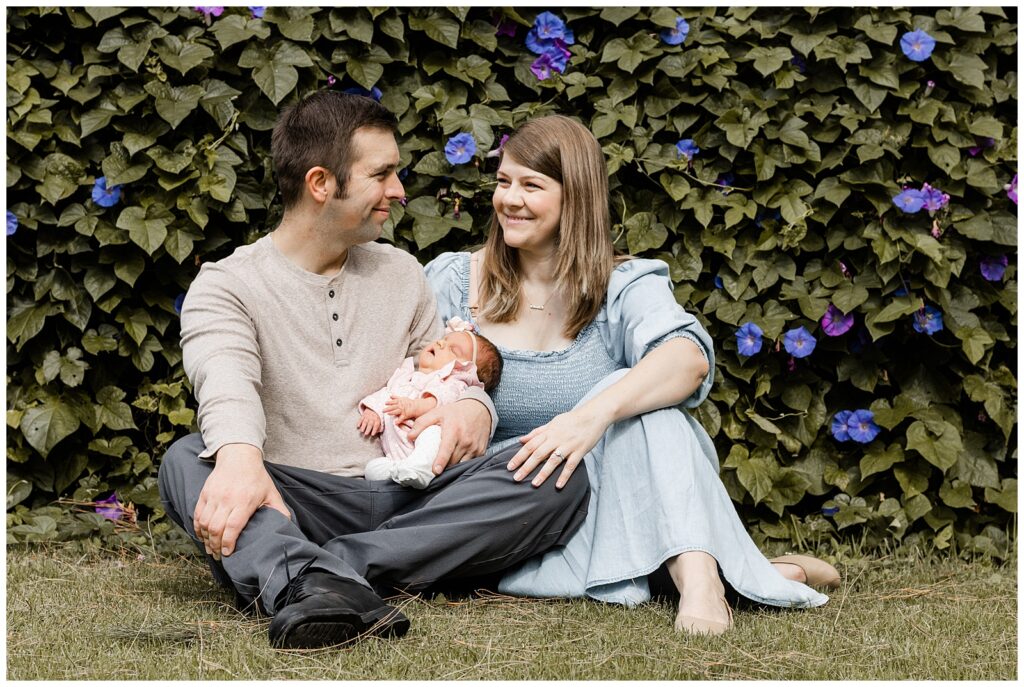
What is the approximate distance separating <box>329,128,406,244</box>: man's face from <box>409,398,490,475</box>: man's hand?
462 millimetres

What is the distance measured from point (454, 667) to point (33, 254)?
2.00 meters

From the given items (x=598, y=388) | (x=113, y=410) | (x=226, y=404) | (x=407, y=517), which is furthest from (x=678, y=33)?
(x=113, y=410)

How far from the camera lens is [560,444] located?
2588 mm

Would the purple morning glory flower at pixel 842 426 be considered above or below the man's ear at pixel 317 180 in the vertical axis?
below

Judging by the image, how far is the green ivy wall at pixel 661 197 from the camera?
10.8ft

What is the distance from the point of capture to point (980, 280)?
341cm

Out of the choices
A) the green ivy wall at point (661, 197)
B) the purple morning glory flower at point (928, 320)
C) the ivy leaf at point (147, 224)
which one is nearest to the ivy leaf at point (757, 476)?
the green ivy wall at point (661, 197)

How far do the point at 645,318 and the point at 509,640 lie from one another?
890 millimetres

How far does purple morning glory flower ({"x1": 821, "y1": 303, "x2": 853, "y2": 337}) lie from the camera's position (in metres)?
3.37

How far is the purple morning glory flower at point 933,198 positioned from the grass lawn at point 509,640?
109 cm

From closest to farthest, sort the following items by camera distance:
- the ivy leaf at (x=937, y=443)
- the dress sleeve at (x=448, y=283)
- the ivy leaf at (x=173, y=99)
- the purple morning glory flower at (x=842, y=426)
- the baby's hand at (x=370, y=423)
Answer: the baby's hand at (x=370, y=423), the dress sleeve at (x=448, y=283), the ivy leaf at (x=173, y=99), the ivy leaf at (x=937, y=443), the purple morning glory flower at (x=842, y=426)

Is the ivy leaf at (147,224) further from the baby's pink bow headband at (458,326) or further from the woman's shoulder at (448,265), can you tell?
the baby's pink bow headband at (458,326)

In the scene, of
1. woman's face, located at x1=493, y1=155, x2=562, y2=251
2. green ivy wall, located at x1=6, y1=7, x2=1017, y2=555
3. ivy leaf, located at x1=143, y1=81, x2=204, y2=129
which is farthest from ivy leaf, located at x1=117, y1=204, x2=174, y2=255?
woman's face, located at x1=493, y1=155, x2=562, y2=251

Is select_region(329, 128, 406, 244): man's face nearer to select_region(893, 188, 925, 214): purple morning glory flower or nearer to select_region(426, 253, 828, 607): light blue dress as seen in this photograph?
select_region(426, 253, 828, 607): light blue dress
